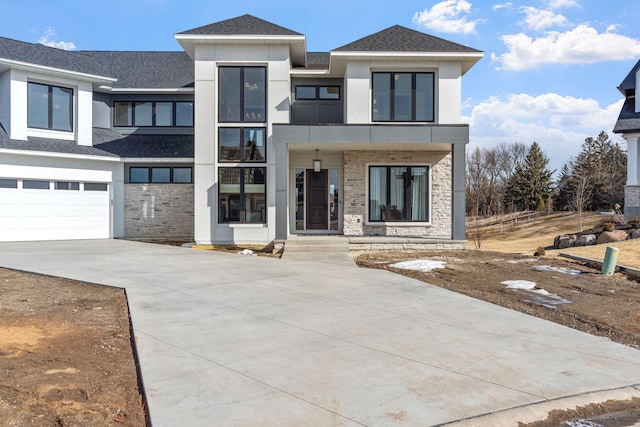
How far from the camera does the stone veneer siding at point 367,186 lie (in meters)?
16.9

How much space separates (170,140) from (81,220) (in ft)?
15.8

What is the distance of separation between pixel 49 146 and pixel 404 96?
42.5 feet

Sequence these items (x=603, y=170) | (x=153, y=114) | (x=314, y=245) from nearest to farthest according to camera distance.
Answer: (x=314, y=245) → (x=153, y=114) → (x=603, y=170)

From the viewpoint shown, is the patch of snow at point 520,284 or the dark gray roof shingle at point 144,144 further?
the dark gray roof shingle at point 144,144

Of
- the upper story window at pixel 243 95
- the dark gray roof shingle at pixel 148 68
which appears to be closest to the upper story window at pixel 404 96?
the upper story window at pixel 243 95

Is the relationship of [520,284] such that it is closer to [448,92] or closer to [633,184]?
[448,92]

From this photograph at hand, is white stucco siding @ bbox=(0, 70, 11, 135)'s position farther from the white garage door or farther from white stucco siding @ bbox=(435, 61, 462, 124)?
white stucco siding @ bbox=(435, 61, 462, 124)

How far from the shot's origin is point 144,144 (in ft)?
65.7

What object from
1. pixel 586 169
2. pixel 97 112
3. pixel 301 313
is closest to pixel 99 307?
pixel 301 313

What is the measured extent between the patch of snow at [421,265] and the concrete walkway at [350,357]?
2.25 metres

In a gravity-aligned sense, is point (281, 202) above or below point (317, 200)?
below

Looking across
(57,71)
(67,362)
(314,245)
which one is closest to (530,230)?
(314,245)

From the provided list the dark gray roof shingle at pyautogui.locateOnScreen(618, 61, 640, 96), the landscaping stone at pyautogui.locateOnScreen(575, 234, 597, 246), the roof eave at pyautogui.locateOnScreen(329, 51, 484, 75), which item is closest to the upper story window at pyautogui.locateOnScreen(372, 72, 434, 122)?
the roof eave at pyautogui.locateOnScreen(329, 51, 484, 75)

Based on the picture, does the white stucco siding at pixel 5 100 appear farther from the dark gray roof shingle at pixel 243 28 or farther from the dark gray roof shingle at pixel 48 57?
the dark gray roof shingle at pixel 243 28
